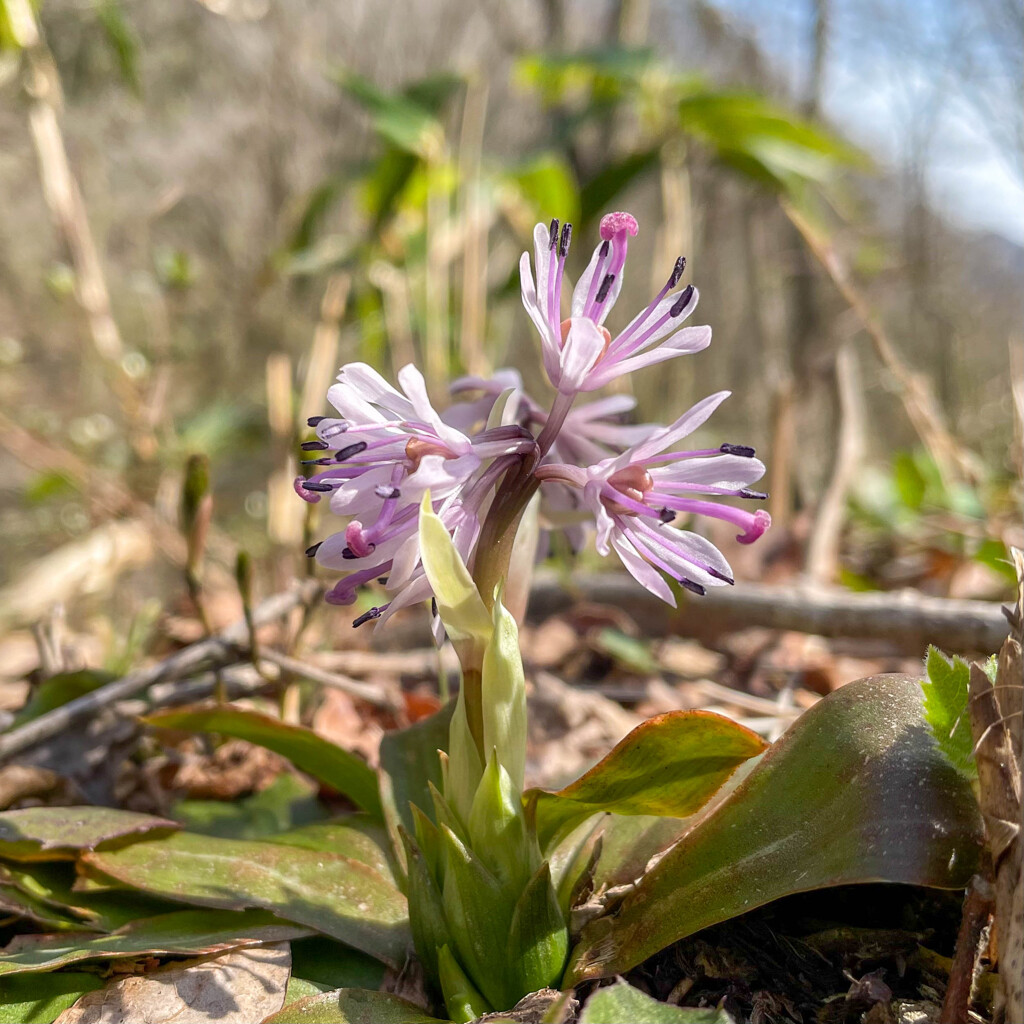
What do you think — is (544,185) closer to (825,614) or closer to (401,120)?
(401,120)

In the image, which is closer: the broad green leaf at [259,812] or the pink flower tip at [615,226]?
the pink flower tip at [615,226]

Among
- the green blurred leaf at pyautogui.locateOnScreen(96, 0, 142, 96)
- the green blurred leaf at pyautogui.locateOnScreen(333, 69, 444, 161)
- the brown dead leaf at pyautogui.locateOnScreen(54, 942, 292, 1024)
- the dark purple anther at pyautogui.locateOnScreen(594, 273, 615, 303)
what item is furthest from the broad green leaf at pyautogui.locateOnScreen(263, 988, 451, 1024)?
the green blurred leaf at pyautogui.locateOnScreen(333, 69, 444, 161)

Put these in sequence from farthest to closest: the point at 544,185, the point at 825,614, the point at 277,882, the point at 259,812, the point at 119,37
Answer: the point at 544,185
the point at 119,37
the point at 825,614
the point at 259,812
the point at 277,882

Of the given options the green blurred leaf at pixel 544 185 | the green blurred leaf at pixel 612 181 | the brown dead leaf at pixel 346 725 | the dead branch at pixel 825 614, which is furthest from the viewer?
the green blurred leaf at pixel 612 181

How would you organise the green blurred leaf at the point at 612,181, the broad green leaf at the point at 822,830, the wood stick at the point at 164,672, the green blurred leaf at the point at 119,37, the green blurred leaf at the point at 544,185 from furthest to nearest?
the green blurred leaf at the point at 612,181
the green blurred leaf at the point at 544,185
the green blurred leaf at the point at 119,37
the wood stick at the point at 164,672
the broad green leaf at the point at 822,830

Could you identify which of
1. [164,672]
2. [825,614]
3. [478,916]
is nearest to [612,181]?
[825,614]

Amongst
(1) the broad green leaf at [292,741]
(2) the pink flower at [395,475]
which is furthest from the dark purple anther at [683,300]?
(1) the broad green leaf at [292,741]

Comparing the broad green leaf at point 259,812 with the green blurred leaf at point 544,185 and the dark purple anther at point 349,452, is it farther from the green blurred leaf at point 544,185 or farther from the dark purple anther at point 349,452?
the green blurred leaf at point 544,185
